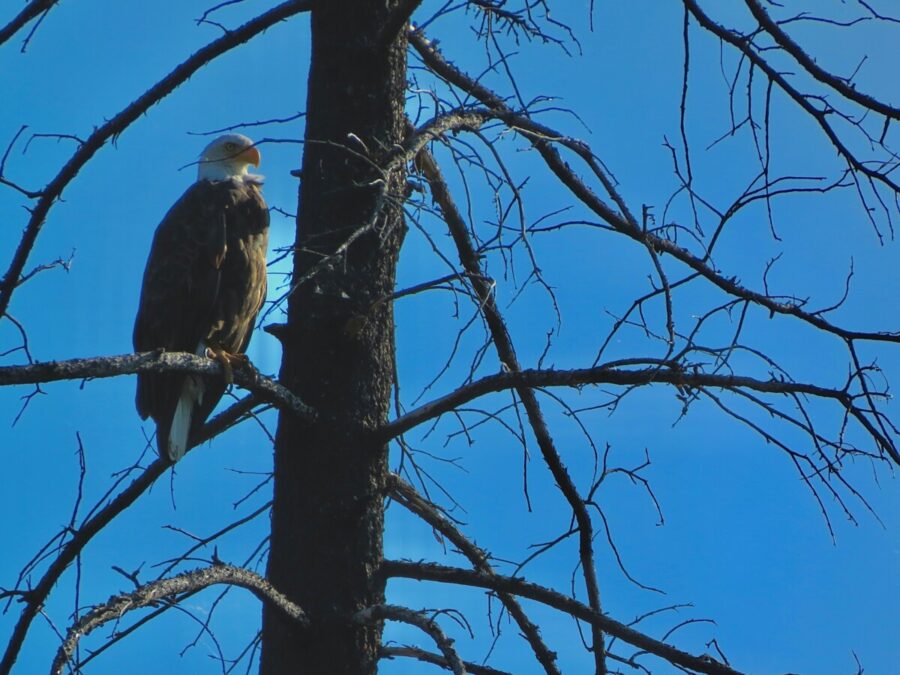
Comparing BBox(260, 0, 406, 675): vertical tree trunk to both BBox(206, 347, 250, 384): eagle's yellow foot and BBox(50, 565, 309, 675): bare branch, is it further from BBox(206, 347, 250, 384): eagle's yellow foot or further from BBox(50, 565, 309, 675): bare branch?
BBox(206, 347, 250, 384): eagle's yellow foot

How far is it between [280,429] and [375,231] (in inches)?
29.6

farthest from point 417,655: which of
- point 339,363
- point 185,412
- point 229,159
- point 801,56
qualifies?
point 229,159

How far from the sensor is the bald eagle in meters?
4.55

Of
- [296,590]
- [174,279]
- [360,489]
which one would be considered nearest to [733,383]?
[360,489]

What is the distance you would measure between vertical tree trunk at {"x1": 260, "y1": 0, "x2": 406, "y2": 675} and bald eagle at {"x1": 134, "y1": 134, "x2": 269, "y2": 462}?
866mm

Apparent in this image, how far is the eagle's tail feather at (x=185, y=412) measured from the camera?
429 centimetres

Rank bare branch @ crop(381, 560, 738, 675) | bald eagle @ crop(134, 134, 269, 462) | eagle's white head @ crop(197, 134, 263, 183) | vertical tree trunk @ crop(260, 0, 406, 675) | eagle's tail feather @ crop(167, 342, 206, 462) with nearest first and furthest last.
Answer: bare branch @ crop(381, 560, 738, 675) → vertical tree trunk @ crop(260, 0, 406, 675) → eagle's tail feather @ crop(167, 342, 206, 462) → bald eagle @ crop(134, 134, 269, 462) → eagle's white head @ crop(197, 134, 263, 183)

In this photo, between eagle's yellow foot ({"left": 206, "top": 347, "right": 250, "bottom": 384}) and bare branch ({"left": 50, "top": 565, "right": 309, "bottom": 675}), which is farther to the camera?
eagle's yellow foot ({"left": 206, "top": 347, "right": 250, "bottom": 384})

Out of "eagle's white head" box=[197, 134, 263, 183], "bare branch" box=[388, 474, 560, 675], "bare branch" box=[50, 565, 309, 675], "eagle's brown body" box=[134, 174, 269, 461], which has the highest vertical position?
"eagle's white head" box=[197, 134, 263, 183]

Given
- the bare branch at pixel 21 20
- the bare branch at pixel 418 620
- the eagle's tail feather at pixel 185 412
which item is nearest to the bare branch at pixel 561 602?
the bare branch at pixel 418 620

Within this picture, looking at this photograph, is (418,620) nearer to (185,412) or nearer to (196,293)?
(185,412)

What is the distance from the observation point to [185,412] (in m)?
4.52

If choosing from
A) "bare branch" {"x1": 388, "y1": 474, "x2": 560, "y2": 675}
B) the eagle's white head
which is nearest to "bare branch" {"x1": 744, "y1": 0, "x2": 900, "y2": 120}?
"bare branch" {"x1": 388, "y1": 474, "x2": 560, "y2": 675}

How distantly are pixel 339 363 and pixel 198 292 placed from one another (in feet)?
4.02
